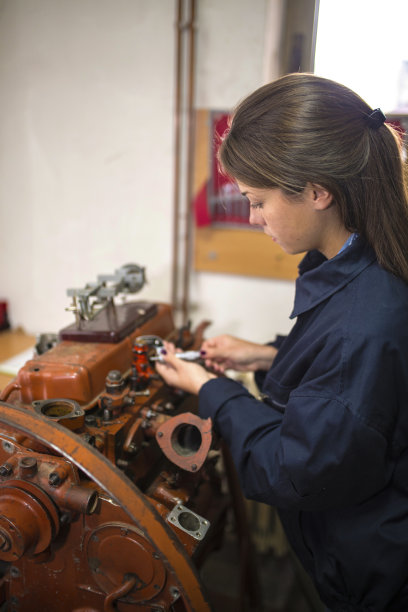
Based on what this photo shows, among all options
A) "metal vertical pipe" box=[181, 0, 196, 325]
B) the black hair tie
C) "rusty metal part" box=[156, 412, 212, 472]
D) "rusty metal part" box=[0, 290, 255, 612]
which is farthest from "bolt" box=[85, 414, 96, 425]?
"metal vertical pipe" box=[181, 0, 196, 325]

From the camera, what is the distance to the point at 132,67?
6.13 ft

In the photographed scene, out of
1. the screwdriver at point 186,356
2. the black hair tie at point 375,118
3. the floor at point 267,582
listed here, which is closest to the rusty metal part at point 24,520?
the screwdriver at point 186,356

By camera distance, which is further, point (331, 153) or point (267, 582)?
point (267, 582)

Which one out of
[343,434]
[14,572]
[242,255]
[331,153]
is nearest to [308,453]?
[343,434]

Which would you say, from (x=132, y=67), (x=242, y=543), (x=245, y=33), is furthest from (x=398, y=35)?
(x=242, y=543)

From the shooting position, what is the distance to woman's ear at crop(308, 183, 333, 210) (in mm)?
924

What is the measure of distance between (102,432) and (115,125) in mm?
1382

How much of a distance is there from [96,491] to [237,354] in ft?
2.16

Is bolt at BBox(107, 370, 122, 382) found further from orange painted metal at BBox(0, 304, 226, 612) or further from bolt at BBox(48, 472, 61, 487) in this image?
bolt at BBox(48, 472, 61, 487)

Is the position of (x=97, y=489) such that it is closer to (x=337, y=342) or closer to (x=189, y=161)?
(x=337, y=342)

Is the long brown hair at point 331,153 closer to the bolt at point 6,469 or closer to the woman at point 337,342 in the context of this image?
the woman at point 337,342

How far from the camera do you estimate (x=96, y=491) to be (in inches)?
35.0

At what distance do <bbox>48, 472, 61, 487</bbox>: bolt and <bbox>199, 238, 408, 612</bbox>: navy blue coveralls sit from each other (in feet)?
1.14

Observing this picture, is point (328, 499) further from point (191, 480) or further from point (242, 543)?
point (242, 543)
